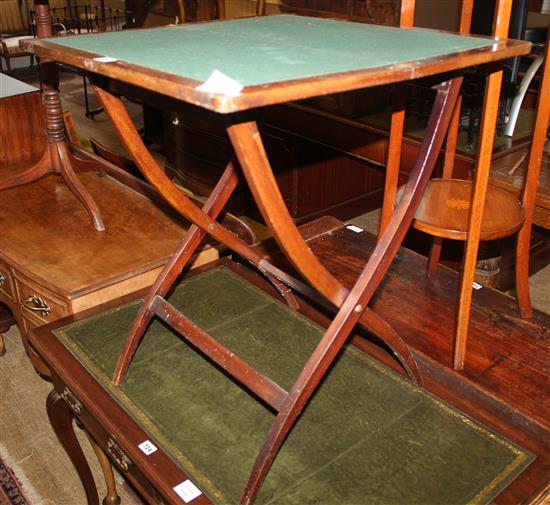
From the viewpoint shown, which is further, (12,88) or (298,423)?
(12,88)

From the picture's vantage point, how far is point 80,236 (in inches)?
82.1

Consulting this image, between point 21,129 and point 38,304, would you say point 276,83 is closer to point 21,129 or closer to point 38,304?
point 38,304

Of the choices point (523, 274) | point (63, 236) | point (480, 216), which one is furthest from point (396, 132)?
point (63, 236)

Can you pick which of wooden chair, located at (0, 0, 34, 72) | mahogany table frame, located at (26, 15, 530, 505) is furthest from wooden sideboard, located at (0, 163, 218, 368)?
wooden chair, located at (0, 0, 34, 72)

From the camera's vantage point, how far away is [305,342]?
5.32ft

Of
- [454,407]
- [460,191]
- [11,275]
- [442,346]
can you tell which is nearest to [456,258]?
[460,191]

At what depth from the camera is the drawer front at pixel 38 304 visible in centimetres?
181

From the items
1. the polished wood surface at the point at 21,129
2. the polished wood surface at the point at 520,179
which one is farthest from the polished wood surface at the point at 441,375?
the polished wood surface at the point at 21,129

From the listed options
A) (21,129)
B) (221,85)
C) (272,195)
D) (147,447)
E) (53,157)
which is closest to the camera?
(221,85)

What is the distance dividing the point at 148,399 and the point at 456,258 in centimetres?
209

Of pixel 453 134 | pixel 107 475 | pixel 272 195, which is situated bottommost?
pixel 107 475

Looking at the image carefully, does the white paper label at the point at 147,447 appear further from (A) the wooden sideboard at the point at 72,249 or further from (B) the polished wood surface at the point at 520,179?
A: (B) the polished wood surface at the point at 520,179

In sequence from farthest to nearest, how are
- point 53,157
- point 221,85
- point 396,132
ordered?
point 53,157
point 396,132
point 221,85

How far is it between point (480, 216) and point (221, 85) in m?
0.80
